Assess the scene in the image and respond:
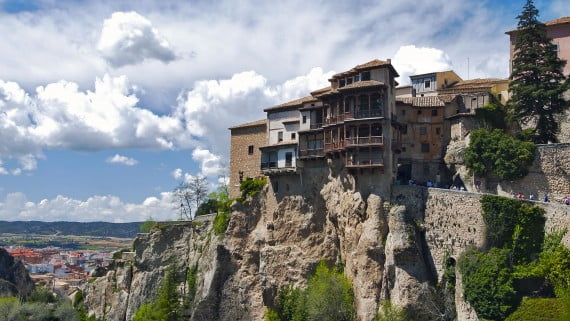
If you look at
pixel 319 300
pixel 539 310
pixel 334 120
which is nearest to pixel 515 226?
pixel 539 310

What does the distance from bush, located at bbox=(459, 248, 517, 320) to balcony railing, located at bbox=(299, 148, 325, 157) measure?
17929mm

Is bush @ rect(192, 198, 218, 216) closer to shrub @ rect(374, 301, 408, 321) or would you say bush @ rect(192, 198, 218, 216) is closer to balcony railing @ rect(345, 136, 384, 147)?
balcony railing @ rect(345, 136, 384, 147)

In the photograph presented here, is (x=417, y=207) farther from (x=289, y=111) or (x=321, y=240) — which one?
(x=289, y=111)

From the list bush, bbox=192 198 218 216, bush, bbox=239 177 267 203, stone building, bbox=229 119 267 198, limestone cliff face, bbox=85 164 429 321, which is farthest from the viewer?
bush, bbox=192 198 218 216

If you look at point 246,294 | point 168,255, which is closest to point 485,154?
point 246,294

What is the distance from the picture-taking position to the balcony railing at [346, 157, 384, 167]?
4625cm

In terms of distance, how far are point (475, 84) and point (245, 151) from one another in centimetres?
2500

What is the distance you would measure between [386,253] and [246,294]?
56.4ft

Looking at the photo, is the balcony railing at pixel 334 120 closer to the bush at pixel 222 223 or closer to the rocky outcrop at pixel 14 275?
the bush at pixel 222 223

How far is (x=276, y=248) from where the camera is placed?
5419 cm

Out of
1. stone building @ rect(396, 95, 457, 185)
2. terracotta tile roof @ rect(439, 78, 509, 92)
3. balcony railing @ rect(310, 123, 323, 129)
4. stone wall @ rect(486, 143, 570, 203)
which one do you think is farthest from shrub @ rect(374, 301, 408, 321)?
terracotta tile roof @ rect(439, 78, 509, 92)

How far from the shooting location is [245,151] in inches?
2493

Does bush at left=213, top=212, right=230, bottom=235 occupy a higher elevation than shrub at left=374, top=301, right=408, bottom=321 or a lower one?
higher

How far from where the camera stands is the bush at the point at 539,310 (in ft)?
107
